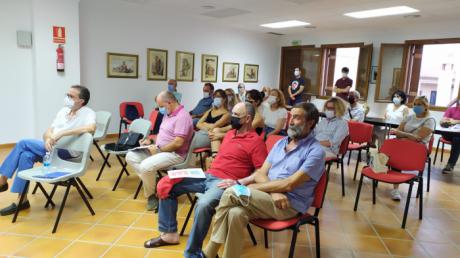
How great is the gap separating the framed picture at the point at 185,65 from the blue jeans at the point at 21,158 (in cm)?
489

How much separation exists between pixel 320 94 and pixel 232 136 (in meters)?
7.13

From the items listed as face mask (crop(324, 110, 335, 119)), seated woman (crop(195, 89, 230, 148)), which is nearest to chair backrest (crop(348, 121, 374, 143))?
face mask (crop(324, 110, 335, 119))

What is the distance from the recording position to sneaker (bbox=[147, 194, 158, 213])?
332cm

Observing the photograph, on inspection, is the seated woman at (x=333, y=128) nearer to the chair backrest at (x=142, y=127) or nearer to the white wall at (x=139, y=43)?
the chair backrest at (x=142, y=127)

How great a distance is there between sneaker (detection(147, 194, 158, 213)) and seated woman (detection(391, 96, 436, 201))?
282cm

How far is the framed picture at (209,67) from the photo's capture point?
27.3 ft

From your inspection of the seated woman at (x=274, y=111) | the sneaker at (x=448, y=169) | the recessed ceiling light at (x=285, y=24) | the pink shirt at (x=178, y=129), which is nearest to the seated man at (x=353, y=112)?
the seated woman at (x=274, y=111)

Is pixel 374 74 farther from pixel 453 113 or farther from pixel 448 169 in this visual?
pixel 448 169

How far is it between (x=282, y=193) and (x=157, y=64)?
5.95 m

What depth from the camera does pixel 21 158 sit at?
315cm

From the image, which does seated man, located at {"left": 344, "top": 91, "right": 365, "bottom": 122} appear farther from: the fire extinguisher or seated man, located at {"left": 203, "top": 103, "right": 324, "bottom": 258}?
the fire extinguisher

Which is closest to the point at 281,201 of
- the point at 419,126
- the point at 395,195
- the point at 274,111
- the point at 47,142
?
the point at 47,142

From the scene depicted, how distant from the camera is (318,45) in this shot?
9.18 meters

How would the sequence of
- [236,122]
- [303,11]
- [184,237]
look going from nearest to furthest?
[236,122]
[184,237]
[303,11]
